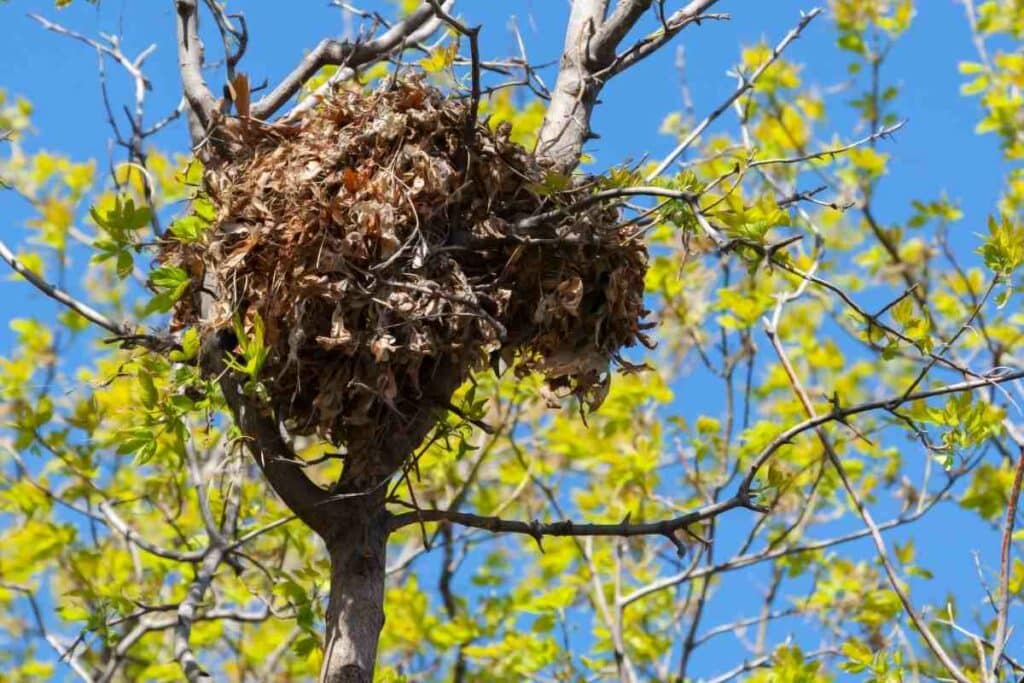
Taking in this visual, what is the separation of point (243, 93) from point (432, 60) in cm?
56

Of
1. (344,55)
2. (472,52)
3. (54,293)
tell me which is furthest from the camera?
(344,55)

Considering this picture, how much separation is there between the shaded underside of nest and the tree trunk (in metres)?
0.26

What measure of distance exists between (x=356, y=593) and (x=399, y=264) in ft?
2.77

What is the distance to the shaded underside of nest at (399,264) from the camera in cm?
344

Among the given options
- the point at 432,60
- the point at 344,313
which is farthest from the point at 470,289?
the point at 432,60

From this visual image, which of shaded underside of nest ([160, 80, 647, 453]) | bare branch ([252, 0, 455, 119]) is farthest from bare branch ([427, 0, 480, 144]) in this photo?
bare branch ([252, 0, 455, 119])

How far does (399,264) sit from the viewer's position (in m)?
3.50

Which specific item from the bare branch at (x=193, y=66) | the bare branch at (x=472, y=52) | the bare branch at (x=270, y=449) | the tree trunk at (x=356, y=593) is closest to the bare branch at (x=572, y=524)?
the tree trunk at (x=356, y=593)

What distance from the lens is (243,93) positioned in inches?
155

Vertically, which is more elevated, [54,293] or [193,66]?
[193,66]

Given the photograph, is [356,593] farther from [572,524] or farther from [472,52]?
[472,52]

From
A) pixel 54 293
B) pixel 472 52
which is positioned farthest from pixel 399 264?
pixel 54 293

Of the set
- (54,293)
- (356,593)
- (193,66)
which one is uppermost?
(193,66)

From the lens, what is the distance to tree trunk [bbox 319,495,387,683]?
128 inches
